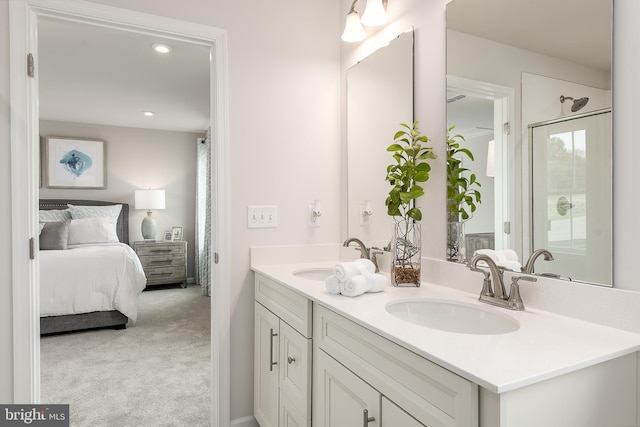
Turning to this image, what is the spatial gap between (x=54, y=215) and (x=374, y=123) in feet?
16.1

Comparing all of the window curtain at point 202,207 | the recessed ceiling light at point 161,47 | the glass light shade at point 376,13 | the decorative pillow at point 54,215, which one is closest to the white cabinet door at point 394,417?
the glass light shade at point 376,13

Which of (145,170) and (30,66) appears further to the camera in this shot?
(145,170)

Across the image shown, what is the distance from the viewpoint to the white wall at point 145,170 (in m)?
5.55

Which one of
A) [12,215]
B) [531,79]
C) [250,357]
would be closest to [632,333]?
[531,79]

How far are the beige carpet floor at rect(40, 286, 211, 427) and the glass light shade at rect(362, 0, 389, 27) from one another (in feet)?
7.45

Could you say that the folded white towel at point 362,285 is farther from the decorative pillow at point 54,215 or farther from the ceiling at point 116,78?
the decorative pillow at point 54,215

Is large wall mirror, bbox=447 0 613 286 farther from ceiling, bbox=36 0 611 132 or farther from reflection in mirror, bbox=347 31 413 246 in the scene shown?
reflection in mirror, bbox=347 31 413 246

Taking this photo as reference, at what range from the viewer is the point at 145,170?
594 centimetres

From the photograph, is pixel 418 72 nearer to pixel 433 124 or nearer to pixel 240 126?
pixel 433 124

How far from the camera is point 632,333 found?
3.09 feet

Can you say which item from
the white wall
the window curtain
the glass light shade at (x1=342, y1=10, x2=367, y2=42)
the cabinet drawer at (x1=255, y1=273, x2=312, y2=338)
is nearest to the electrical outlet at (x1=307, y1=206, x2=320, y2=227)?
the cabinet drawer at (x1=255, y1=273, x2=312, y2=338)

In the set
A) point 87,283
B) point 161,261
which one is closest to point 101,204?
point 161,261

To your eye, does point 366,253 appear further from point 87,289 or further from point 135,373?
point 87,289

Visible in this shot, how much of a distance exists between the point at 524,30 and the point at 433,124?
46cm
